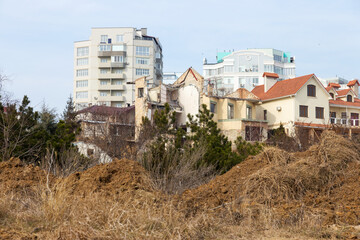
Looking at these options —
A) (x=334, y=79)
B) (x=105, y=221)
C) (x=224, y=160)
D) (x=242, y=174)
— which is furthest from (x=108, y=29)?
(x=105, y=221)

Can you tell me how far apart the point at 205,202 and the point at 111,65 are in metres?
68.9

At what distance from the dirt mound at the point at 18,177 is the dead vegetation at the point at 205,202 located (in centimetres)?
3

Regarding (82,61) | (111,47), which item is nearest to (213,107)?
(111,47)

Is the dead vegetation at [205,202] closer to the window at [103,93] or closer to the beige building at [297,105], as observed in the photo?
the beige building at [297,105]

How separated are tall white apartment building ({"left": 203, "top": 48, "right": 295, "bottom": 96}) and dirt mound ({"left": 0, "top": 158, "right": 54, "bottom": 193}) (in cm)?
7308

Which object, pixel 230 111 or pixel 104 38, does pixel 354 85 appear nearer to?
pixel 230 111

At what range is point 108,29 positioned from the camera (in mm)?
80938

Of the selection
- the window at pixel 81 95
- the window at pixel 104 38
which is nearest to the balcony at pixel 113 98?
the window at pixel 81 95

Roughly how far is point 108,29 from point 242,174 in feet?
234

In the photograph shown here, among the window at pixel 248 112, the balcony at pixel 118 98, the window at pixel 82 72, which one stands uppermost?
the window at pixel 82 72

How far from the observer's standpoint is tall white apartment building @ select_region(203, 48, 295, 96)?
3442 inches

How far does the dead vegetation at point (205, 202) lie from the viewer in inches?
302

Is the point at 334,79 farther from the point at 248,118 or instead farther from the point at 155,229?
the point at 155,229

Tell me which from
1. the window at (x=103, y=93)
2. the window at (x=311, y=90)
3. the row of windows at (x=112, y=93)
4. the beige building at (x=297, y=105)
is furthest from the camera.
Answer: the window at (x=103, y=93)
